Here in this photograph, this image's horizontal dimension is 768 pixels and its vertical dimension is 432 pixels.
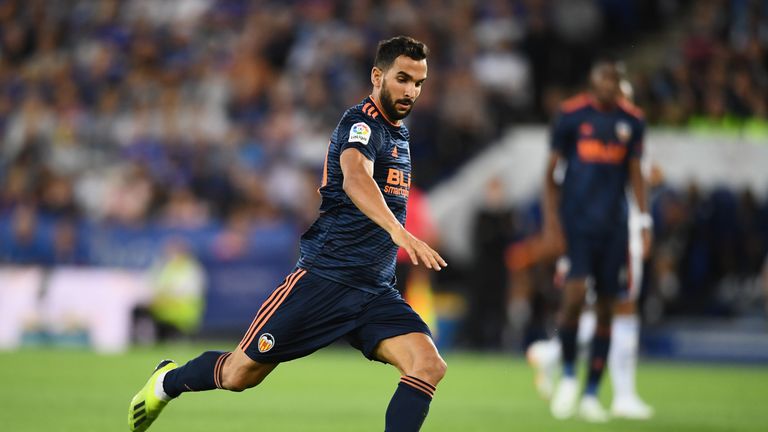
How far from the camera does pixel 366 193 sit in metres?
5.54

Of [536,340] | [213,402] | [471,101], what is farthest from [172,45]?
[213,402]

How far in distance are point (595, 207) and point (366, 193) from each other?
415 cm

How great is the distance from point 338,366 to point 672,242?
4974 millimetres

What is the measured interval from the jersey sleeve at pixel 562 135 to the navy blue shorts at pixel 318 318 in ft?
12.5

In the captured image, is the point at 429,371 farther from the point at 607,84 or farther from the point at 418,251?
the point at 607,84

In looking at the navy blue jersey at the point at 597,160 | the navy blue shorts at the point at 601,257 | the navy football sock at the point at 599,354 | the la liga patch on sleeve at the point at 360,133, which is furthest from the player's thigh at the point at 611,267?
→ the la liga patch on sleeve at the point at 360,133

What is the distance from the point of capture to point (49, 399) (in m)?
9.57

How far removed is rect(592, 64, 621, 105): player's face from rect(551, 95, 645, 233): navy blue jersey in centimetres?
9

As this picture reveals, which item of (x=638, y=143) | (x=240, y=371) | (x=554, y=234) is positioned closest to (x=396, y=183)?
(x=240, y=371)

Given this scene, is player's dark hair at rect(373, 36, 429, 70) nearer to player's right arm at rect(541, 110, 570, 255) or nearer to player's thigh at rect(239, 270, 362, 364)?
player's thigh at rect(239, 270, 362, 364)

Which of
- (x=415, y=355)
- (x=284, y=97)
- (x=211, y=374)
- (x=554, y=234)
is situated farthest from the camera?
(x=284, y=97)

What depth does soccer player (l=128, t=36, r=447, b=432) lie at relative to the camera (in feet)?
19.0

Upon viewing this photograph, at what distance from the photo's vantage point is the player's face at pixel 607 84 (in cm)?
942

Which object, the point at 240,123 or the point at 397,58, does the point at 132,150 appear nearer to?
the point at 240,123
